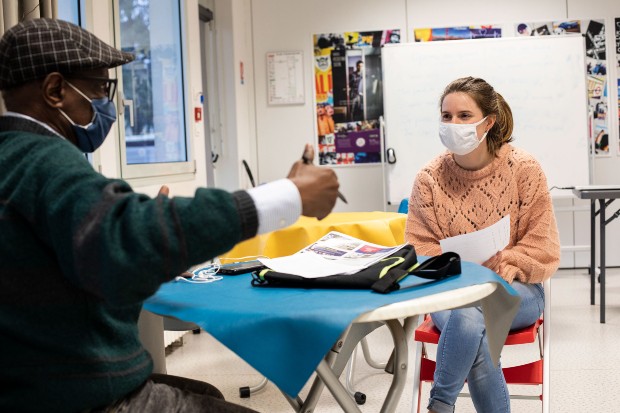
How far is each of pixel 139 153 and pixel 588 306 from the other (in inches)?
119

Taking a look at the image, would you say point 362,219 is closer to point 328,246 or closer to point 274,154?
point 328,246

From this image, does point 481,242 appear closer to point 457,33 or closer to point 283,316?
point 283,316

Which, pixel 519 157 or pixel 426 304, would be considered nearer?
pixel 426 304

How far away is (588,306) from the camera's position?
16.0 feet

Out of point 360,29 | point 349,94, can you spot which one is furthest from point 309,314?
point 360,29

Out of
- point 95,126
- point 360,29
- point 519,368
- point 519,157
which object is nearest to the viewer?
point 95,126

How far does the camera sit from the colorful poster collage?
628 centimetres

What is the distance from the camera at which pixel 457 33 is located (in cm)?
635

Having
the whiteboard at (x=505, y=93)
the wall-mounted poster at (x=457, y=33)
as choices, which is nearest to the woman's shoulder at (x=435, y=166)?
the whiteboard at (x=505, y=93)

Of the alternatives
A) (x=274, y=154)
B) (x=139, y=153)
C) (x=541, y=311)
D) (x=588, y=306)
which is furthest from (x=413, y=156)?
(x=541, y=311)

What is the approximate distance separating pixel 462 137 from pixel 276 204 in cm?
157

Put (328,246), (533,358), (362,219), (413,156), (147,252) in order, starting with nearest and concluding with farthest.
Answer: (147,252)
(328,246)
(362,219)
(533,358)
(413,156)

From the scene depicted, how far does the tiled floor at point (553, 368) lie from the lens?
3.02 meters

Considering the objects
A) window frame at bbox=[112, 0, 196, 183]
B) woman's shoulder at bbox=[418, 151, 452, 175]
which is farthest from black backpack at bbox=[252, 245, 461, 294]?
window frame at bbox=[112, 0, 196, 183]
